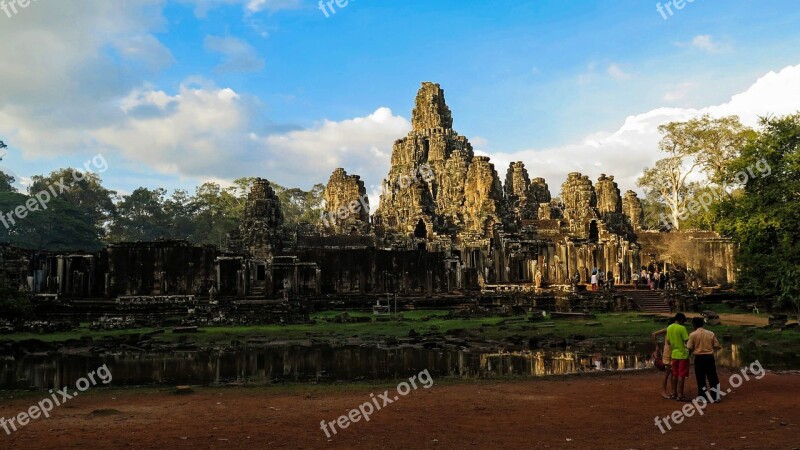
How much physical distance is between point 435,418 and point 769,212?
23.3 m

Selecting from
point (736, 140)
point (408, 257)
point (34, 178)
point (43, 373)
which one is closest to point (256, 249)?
point (408, 257)

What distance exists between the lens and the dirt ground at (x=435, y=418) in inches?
294

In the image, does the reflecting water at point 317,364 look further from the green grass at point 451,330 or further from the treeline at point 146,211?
the treeline at point 146,211

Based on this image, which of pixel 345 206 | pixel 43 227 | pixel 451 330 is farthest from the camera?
pixel 43 227

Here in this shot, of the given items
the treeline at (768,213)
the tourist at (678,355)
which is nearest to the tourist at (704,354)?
the tourist at (678,355)

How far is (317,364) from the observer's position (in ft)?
47.9

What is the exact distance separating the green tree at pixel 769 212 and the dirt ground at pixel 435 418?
52.0ft

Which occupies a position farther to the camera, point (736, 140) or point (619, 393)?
point (736, 140)

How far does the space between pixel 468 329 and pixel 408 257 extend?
572 inches

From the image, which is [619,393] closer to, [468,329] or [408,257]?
[468,329]

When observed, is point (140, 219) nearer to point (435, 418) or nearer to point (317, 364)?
point (317, 364)

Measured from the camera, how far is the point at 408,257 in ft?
117

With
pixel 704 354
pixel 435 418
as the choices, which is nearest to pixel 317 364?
pixel 435 418

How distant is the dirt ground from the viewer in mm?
7469
